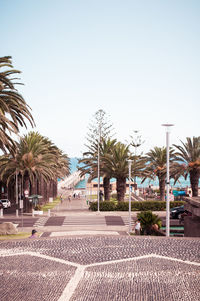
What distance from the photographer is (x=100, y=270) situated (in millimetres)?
11430

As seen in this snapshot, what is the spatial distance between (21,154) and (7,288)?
34279 mm

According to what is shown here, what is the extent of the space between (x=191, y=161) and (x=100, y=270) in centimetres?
3512

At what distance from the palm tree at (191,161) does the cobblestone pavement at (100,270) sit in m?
29.0

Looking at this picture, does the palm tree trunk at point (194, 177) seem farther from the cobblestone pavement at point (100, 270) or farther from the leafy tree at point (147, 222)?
the cobblestone pavement at point (100, 270)

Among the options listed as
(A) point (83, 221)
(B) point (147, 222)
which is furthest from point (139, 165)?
(B) point (147, 222)

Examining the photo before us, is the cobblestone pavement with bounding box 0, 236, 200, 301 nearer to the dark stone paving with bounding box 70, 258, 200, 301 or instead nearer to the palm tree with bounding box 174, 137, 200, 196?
the dark stone paving with bounding box 70, 258, 200, 301

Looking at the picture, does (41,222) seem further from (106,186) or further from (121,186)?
(106,186)

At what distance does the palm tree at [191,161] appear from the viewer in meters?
44.5

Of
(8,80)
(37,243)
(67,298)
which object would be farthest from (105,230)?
(67,298)

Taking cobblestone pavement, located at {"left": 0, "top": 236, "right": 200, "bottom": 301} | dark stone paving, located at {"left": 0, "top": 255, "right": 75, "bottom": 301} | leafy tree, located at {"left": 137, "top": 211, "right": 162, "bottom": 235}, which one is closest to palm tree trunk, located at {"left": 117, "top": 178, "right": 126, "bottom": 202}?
leafy tree, located at {"left": 137, "top": 211, "right": 162, "bottom": 235}

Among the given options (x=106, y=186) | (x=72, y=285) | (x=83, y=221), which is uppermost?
(x=106, y=186)

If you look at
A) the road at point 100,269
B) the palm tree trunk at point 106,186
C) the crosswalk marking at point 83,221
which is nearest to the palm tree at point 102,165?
the palm tree trunk at point 106,186

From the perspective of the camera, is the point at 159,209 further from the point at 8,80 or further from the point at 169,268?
the point at 169,268

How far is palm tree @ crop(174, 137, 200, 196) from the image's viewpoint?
146 ft
